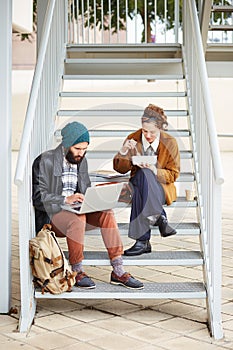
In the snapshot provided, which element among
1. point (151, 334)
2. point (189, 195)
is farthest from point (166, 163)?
point (151, 334)

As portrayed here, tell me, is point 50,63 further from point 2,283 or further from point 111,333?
point 111,333

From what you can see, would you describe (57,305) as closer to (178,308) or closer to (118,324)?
(118,324)

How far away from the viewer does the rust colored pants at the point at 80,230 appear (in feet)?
14.1

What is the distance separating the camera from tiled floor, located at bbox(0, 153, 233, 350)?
391cm

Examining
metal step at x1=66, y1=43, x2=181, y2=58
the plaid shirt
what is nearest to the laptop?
the plaid shirt

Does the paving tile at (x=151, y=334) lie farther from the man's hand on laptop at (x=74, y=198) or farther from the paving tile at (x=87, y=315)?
the man's hand on laptop at (x=74, y=198)

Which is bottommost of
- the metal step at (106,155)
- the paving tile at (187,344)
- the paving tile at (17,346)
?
the paving tile at (17,346)

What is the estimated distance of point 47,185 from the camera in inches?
173

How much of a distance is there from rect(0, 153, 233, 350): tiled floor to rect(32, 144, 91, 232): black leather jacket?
551 millimetres

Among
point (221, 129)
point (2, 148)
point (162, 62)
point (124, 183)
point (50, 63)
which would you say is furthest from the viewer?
point (221, 129)

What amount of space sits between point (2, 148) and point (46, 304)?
1003mm

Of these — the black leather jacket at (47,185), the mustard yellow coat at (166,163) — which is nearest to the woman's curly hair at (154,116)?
the mustard yellow coat at (166,163)

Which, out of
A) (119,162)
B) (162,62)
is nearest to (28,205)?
(119,162)

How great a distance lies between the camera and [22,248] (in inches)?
160
